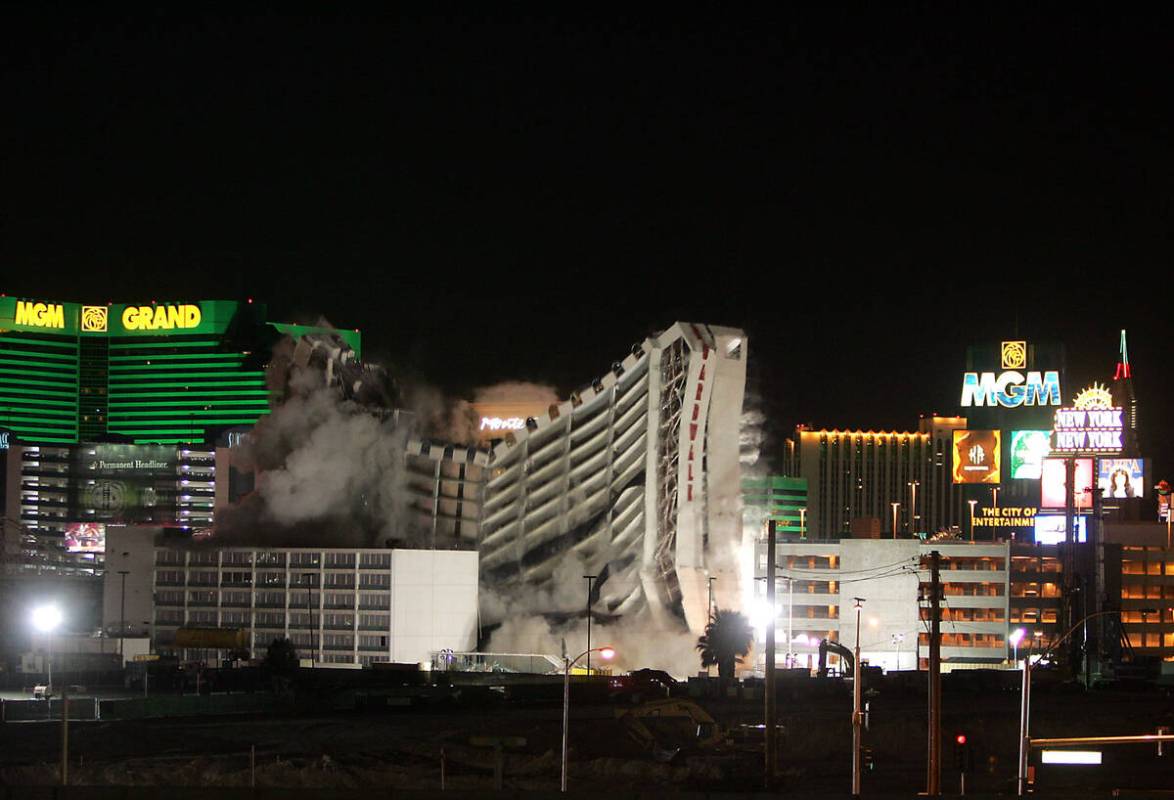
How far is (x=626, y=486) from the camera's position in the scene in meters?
145

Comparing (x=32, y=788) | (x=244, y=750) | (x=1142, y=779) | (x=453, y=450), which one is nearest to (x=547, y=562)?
(x=453, y=450)

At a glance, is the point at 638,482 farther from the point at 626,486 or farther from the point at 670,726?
the point at 670,726

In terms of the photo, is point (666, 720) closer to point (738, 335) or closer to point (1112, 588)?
point (738, 335)

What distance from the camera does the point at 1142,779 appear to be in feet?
245

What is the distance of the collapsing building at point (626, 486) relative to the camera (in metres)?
140

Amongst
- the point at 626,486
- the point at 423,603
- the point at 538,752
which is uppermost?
the point at 626,486

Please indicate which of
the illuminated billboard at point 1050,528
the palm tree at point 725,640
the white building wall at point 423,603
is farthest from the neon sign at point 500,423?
the illuminated billboard at point 1050,528

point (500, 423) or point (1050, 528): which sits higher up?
point (500, 423)

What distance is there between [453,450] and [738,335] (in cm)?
2500

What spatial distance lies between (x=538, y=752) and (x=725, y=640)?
51.2m

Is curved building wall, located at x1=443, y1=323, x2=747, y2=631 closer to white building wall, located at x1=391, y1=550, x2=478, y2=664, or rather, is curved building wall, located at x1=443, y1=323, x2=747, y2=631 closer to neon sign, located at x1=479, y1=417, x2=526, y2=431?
white building wall, located at x1=391, y1=550, x2=478, y2=664

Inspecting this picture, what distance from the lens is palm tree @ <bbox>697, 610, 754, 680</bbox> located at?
132 meters

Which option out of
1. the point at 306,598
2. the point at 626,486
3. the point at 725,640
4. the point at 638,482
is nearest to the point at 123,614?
the point at 306,598

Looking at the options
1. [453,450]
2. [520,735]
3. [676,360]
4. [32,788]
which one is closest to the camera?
[32,788]
